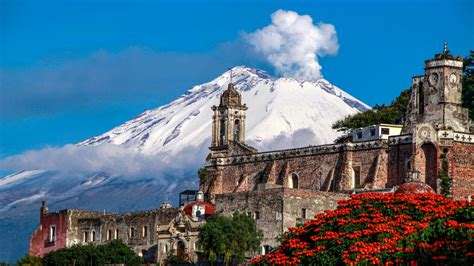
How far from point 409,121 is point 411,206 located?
3689 centimetres

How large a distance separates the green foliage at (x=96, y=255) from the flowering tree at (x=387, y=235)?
27718mm

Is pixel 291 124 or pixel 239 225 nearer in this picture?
pixel 239 225

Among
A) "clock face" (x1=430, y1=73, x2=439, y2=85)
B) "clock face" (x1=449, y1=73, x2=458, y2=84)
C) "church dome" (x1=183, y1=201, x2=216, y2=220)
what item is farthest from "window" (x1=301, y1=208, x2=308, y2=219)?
"clock face" (x1=449, y1=73, x2=458, y2=84)

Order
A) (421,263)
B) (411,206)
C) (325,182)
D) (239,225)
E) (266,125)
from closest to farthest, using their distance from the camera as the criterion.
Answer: (421,263) < (411,206) < (239,225) < (325,182) < (266,125)

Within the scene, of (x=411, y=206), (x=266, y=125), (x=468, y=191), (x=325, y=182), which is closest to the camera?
(x=411, y=206)

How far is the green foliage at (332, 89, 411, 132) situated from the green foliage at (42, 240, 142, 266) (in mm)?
28362

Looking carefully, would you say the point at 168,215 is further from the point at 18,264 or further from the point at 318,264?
the point at 318,264

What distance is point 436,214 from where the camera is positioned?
70188 mm

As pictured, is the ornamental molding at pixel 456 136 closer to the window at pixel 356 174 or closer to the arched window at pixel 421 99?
the arched window at pixel 421 99

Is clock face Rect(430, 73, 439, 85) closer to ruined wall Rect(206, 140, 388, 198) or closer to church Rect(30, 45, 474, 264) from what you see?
church Rect(30, 45, 474, 264)

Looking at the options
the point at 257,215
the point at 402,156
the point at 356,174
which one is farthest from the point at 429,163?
the point at 257,215

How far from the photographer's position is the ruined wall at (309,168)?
105 metres

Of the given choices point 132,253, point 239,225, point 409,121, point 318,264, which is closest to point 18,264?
point 132,253

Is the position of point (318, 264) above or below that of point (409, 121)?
below
